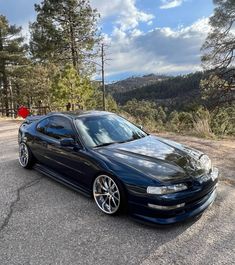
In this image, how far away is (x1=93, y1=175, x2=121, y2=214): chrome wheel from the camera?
4156 millimetres

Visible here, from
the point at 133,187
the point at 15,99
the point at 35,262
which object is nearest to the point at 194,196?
the point at 133,187

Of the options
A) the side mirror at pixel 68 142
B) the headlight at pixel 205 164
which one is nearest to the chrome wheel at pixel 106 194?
the side mirror at pixel 68 142

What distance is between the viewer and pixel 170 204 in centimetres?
366

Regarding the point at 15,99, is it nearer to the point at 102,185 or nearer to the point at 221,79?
the point at 221,79

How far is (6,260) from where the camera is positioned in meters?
3.21

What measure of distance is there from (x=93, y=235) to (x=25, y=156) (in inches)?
127

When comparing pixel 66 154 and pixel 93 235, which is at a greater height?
pixel 66 154

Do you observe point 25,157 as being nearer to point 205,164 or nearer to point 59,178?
point 59,178

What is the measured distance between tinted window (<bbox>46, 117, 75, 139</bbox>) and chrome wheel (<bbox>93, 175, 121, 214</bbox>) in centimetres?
104

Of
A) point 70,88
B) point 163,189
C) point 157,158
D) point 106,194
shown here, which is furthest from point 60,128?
point 70,88

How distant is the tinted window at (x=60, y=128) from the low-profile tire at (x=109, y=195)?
1049mm

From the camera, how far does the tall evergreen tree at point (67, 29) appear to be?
2331cm

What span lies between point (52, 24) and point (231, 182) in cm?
2131

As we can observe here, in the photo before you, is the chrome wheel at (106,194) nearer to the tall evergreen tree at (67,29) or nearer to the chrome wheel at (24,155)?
the chrome wheel at (24,155)
